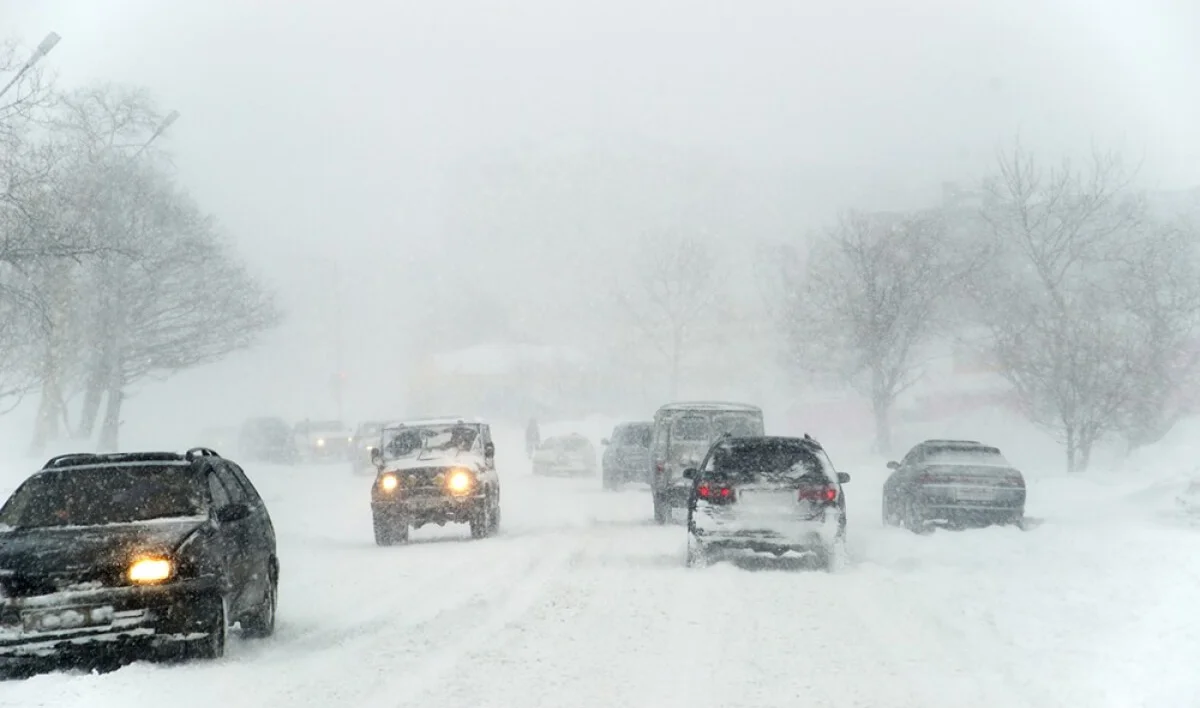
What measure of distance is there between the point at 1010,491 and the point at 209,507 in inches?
597

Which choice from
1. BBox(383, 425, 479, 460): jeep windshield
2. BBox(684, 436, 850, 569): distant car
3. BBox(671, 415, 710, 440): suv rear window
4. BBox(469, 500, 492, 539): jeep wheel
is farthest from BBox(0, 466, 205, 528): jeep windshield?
BBox(671, 415, 710, 440): suv rear window

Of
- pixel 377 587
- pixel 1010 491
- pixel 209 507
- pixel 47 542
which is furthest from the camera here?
pixel 1010 491

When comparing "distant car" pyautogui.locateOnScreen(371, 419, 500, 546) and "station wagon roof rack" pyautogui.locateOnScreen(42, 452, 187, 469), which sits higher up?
"station wagon roof rack" pyautogui.locateOnScreen(42, 452, 187, 469)

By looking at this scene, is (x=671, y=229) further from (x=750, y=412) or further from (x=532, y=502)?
(x=750, y=412)

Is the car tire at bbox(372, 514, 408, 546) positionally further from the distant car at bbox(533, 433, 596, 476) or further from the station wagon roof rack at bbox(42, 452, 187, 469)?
the distant car at bbox(533, 433, 596, 476)

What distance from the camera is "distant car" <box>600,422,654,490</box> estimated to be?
33938 mm

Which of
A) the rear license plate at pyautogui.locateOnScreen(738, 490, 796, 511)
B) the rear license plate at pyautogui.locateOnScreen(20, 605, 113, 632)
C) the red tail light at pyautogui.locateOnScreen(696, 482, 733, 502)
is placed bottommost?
the rear license plate at pyautogui.locateOnScreen(20, 605, 113, 632)

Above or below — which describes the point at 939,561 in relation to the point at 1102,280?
below

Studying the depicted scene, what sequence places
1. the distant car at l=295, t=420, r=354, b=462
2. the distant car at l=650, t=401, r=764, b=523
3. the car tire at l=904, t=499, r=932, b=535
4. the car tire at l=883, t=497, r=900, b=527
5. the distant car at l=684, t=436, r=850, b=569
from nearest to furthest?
the distant car at l=684, t=436, r=850, b=569, the car tire at l=904, t=499, r=932, b=535, the distant car at l=650, t=401, r=764, b=523, the car tire at l=883, t=497, r=900, b=527, the distant car at l=295, t=420, r=354, b=462

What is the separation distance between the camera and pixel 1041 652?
9.70 meters

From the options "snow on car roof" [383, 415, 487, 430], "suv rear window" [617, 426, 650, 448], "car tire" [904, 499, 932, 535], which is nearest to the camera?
"snow on car roof" [383, 415, 487, 430]

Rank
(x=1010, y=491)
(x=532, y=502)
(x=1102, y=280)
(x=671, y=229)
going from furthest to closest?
(x=671, y=229) < (x=1102, y=280) < (x=532, y=502) < (x=1010, y=491)

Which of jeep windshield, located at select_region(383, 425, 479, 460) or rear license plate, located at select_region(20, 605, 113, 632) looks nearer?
rear license plate, located at select_region(20, 605, 113, 632)

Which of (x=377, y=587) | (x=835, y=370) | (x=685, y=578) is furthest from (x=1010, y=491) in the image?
(x=835, y=370)
